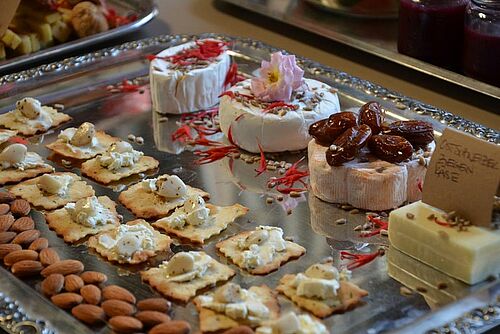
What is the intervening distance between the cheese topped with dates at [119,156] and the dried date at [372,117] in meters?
0.53

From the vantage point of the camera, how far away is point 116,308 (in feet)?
5.80

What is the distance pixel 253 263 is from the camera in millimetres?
1912

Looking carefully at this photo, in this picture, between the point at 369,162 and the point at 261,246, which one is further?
the point at 369,162

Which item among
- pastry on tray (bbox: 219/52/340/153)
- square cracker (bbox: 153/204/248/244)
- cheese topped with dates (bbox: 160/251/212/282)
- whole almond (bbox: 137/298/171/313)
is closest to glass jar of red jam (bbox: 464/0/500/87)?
pastry on tray (bbox: 219/52/340/153)

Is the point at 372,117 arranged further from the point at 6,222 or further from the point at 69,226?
the point at 6,222

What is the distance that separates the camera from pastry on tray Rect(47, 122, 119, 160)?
2.41 meters

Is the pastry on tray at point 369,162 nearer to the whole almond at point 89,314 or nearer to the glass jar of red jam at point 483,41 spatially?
the glass jar of red jam at point 483,41

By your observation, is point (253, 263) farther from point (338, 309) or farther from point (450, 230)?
point (450, 230)

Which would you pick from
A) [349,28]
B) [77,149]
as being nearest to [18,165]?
[77,149]

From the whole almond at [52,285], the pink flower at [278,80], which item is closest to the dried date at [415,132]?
the pink flower at [278,80]

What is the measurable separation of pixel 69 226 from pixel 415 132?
2.45 feet

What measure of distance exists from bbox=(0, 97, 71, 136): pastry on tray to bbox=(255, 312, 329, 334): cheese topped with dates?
1.06 m

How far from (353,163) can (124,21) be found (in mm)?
1195

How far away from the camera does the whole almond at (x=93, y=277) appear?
1.87 metres
